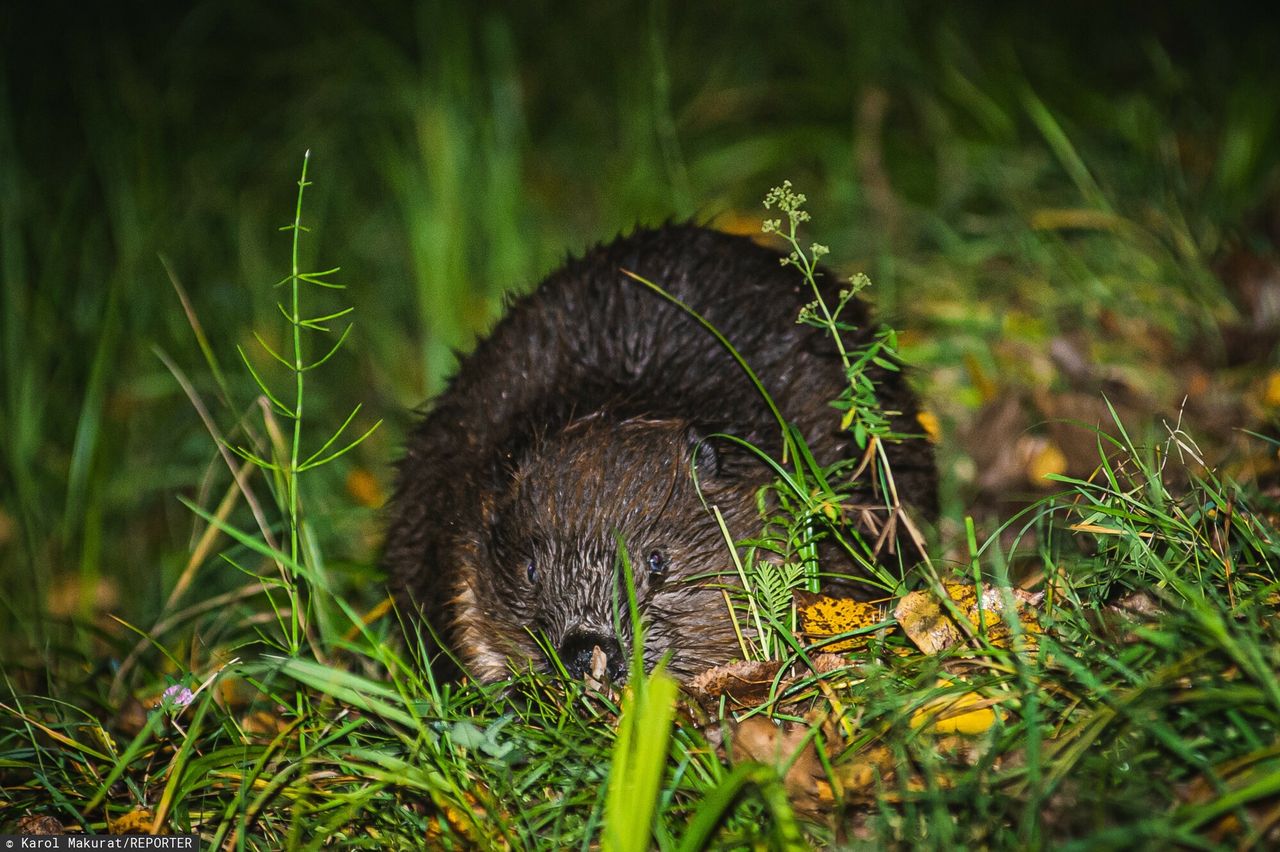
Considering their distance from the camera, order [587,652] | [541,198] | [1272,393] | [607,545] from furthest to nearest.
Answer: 1. [541,198]
2. [1272,393]
3. [607,545]
4. [587,652]

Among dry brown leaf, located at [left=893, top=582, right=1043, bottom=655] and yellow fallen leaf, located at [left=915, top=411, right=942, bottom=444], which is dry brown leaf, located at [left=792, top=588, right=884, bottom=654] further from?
yellow fallen leaf, located at [left=915, top=411, right=942, bottom=444]

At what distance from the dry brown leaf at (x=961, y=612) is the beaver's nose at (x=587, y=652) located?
860 mm

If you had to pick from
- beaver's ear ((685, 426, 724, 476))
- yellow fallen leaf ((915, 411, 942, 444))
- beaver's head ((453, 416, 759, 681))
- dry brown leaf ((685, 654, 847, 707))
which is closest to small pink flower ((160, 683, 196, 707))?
beaver's head ((453, 416, 759, 681))

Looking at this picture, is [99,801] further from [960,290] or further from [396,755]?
[960,290]

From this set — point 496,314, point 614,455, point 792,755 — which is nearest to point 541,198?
point 496,314

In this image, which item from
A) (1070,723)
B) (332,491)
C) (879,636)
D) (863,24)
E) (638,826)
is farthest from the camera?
(863,24)

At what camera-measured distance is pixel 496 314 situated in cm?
705

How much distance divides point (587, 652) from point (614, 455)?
744 millimetres

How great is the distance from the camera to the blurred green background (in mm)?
5648

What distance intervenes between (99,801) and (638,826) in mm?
1751

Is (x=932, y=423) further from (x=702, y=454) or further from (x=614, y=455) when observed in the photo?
(x=614, y=455)

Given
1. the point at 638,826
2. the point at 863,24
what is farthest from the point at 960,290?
→ the point at 638,826

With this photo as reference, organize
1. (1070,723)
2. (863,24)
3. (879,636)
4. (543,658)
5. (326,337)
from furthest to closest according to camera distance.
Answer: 1. (863,24)
2. (326,337)
3. (543,658)
4. (879,636)
5. (1070,723)

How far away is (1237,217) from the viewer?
622 centimetres
